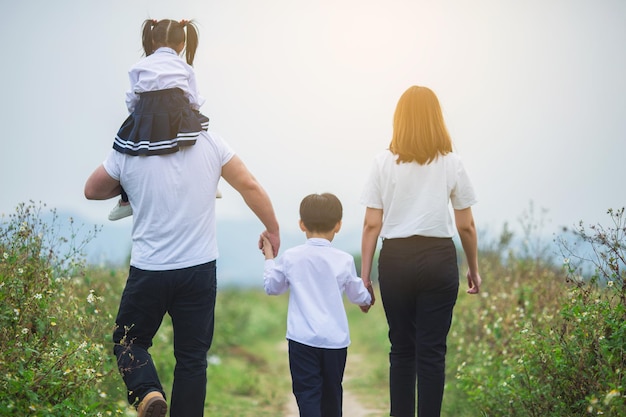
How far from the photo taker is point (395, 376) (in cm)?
501

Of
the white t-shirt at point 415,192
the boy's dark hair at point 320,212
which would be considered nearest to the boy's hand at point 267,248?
the boy's dark hair at point 320,212

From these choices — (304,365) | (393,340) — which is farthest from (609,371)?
(304,365)

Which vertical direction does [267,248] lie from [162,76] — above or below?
below

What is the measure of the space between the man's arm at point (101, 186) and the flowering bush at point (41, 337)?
2.23 ft

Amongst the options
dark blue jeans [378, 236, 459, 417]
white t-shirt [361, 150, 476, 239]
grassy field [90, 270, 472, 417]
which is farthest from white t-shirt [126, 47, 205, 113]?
grassy field [90, 270, 472, 417]

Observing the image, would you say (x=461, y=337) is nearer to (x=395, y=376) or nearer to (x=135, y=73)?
(x=395, y=376)

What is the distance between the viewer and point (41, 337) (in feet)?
15.7

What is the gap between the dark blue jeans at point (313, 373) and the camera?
462 cm

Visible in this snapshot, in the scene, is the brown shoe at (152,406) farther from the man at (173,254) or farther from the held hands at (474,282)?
→ the held hands at (474,282)

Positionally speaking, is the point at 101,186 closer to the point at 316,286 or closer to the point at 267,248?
the point at 267,248

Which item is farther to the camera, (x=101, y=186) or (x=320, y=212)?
(x=320, y=212)

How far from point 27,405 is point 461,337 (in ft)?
16.3

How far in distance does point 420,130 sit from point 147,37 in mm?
1682

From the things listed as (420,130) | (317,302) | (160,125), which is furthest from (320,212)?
(160,125)
